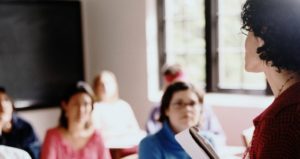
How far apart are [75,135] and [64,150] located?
116mm

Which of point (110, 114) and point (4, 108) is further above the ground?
point (4, 108)

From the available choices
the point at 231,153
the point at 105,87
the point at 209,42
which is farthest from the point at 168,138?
the point at 209,42

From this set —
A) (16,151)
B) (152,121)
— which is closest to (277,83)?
(16,151)

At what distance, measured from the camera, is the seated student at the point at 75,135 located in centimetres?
269

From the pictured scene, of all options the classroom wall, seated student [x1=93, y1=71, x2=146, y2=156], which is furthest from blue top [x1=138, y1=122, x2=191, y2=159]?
the classroom wall

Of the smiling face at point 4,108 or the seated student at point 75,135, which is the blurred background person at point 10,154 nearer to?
the smiling face at point 4,108

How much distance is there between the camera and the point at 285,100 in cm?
85

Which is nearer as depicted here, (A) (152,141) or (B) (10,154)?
(B) (10,154)

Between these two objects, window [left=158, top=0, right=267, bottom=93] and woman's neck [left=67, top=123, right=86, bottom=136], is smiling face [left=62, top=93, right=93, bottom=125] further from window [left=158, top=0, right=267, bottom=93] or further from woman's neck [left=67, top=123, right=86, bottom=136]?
window [left=158, top=0, right=267, bottom=93]

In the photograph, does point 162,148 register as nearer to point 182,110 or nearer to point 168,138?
point 168,138

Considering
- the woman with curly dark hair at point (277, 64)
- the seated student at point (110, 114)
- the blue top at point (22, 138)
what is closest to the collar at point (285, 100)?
the woman with curly dark hair at point (277, 64)

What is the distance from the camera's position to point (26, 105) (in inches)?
182

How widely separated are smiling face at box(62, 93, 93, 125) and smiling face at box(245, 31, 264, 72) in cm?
197

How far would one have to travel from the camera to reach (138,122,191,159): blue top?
2.07 m
